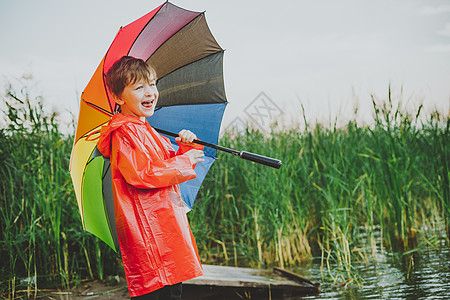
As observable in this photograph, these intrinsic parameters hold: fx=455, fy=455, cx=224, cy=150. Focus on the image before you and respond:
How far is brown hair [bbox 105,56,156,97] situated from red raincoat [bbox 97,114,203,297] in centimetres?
20

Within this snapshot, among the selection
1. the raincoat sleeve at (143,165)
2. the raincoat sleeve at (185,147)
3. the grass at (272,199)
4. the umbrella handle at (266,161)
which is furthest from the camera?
the grass at (272,199)

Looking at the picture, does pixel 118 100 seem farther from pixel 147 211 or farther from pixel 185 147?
pixel 147 211

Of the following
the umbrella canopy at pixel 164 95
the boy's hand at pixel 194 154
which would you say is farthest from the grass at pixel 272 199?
the boy's hand at pixel 194 154

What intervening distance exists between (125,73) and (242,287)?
227 centimetres

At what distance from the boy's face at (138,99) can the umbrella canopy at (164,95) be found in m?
0.15

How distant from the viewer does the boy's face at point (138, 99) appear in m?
2.34

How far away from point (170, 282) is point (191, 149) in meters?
0.69

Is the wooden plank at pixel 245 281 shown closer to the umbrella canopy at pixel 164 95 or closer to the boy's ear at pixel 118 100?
the umbrella canopy at pixel 164 95

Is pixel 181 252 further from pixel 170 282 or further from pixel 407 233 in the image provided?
pixel 407 233

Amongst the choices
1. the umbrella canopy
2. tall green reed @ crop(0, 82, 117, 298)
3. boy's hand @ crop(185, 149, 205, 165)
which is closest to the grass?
tall green reed @ crop(0, 82, 117, 298)

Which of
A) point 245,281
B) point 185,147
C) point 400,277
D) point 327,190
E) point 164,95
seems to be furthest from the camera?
point 327,190

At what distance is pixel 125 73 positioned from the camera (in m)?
2.33

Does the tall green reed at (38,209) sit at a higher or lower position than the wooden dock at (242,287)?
higher

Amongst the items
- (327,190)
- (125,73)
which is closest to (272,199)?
(327,190)
